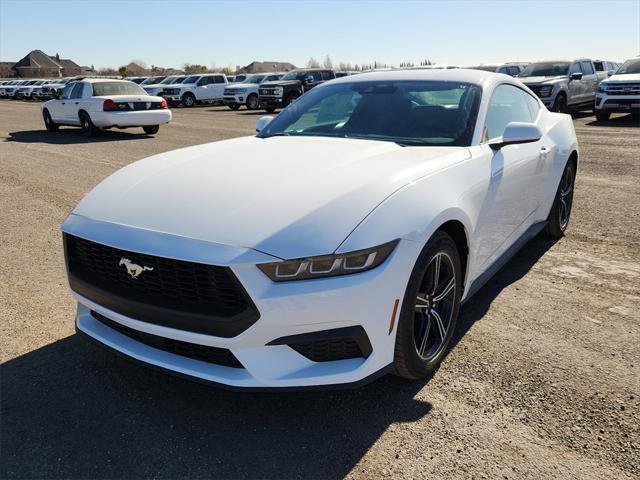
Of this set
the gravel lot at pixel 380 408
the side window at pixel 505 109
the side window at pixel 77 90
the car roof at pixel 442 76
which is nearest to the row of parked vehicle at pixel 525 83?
the side window at pixel 77 90

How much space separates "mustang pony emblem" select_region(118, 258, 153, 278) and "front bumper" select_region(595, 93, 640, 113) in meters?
16.7

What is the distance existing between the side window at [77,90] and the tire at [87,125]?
0.60 metres

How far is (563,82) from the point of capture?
17156 millimetres

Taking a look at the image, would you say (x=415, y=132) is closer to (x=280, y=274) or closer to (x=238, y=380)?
(x=280, y=274)

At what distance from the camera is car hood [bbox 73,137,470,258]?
2.39 m

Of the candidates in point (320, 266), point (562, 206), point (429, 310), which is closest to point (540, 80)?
point (562, 206)

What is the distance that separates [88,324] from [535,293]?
3.06 metres

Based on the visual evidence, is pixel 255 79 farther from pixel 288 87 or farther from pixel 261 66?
pixel 261 66

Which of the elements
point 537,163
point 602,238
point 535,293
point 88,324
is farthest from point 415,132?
point 602,238

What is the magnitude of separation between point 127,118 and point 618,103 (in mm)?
13756

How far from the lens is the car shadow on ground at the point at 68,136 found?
47.5ft

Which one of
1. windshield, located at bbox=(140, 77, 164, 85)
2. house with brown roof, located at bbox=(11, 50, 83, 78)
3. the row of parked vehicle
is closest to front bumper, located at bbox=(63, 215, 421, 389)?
the row of parked vehicle

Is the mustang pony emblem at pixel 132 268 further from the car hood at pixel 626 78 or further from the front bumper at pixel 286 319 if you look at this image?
the car hood at pixel 626 78

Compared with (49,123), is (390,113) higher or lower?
higher
